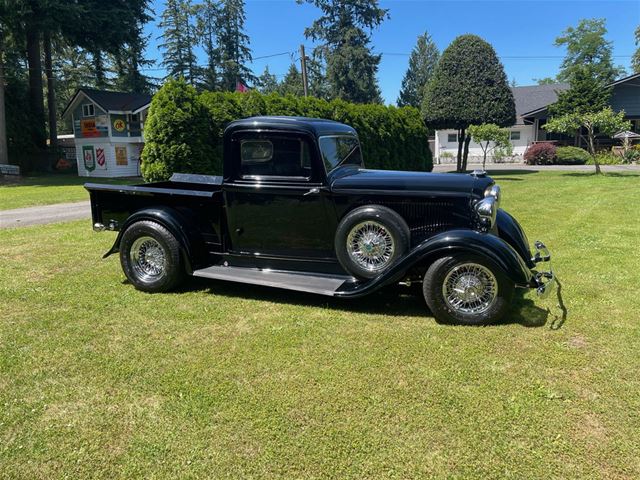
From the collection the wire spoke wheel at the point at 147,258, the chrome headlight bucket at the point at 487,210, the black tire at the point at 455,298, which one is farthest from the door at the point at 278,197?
the chrome headlight bucket at the point at 487,210

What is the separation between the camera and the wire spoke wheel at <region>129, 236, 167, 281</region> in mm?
5156

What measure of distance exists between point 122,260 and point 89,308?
726mm

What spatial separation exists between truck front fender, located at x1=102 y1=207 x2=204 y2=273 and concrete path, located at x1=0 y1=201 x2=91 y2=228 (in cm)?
662

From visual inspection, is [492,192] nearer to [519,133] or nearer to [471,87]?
[471,87]

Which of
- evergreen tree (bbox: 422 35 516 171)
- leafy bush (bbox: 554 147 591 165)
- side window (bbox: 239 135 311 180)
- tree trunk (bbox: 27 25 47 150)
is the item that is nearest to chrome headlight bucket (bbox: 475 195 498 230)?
side window (bbox: 239 135 311 180)

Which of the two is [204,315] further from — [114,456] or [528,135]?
[528,135]

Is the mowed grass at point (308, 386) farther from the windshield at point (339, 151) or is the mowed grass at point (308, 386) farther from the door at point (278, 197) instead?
the windshield at point (339, 151)

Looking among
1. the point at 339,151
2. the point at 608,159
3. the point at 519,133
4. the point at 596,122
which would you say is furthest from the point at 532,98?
the point at 339,151

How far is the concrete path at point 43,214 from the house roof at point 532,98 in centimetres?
Answer: 3294

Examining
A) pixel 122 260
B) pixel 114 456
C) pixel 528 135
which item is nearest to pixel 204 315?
pixel 122 260

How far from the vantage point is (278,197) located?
4.71 meters

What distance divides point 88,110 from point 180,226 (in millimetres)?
29683

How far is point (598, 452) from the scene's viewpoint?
2.47 meters

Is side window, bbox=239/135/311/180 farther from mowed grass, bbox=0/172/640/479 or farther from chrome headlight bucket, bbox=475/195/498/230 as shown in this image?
chrome headlight bucket, bbox=475/195/498/230
